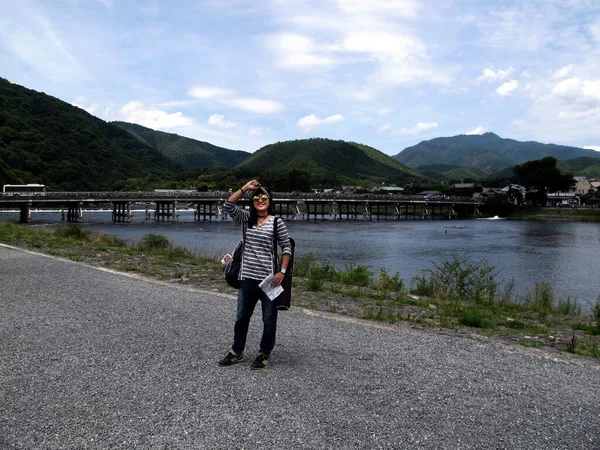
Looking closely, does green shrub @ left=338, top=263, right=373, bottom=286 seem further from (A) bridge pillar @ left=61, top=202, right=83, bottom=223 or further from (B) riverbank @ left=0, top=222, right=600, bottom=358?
(A) bridge pillar @ left=61, top=202, right=83, bottom=223

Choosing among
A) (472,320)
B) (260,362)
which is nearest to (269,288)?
(260,362)

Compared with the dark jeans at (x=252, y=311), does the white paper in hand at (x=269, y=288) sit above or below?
above

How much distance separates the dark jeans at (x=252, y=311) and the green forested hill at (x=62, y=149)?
9965 cm

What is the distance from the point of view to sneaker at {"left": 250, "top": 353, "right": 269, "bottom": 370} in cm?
455

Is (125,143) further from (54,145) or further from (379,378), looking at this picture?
(379,378)

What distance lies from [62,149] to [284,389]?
459 feet

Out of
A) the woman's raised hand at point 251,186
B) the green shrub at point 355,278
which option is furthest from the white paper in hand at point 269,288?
the green shrub at point 355,278

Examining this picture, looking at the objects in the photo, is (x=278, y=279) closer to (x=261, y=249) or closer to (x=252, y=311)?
(x=261, y=249)

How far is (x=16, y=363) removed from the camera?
4.65 meters

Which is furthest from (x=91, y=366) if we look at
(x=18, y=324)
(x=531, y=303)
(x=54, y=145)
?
(x=54, y=145)

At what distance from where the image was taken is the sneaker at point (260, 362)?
179 inches

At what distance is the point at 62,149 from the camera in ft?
412

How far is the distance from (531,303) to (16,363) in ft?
36.1

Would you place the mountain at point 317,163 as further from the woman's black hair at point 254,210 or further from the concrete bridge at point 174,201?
the woman's black hair at point 254,210
